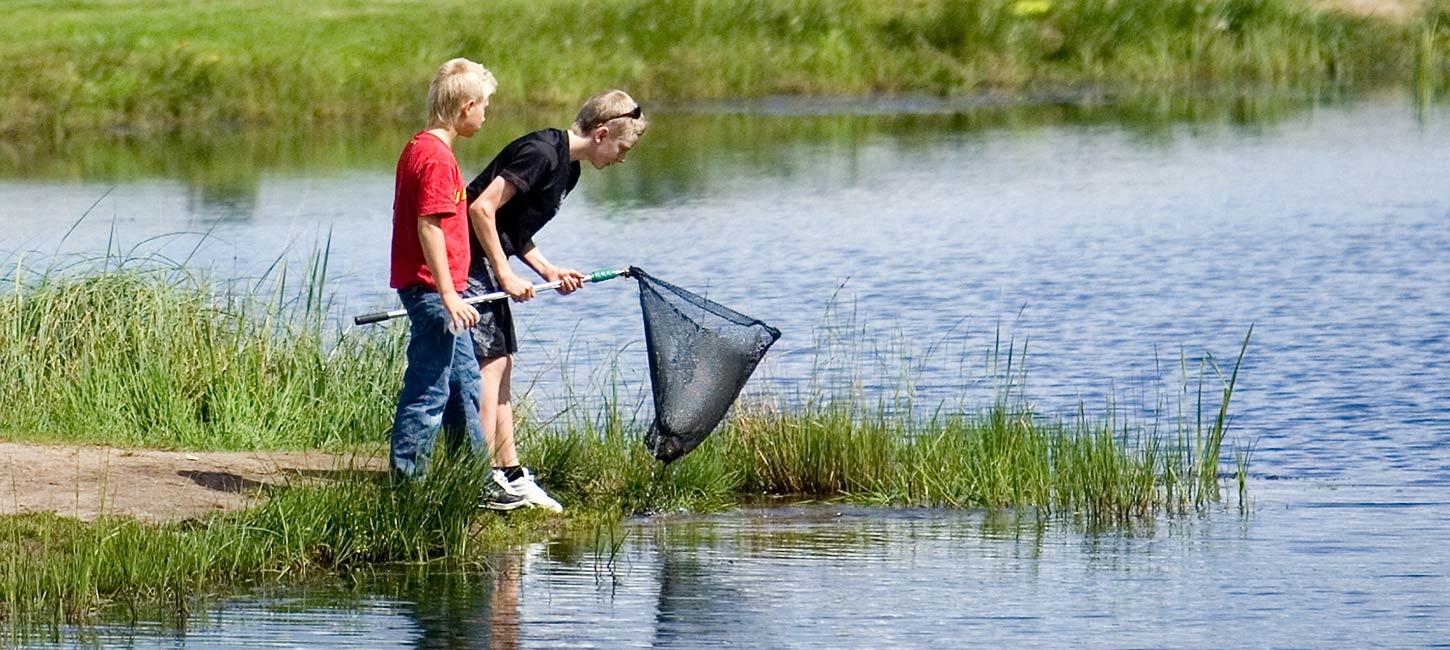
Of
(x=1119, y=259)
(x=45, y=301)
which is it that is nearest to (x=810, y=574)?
(x=45, y=301)

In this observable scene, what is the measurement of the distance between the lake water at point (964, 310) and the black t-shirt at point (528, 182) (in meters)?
1.14

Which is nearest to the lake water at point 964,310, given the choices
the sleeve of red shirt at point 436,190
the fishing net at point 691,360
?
the fishing net at point 691,360

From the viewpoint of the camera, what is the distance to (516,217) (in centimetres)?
853

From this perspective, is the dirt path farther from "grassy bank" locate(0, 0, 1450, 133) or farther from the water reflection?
"grassy bank" locate(0, 0, 1450, 133)

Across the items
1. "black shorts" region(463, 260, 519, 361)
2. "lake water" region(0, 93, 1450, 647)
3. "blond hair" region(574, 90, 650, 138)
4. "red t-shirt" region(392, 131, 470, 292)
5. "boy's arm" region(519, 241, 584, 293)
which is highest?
"blond hair" region(574, 90, 650, 138)

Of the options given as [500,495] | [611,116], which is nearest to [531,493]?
[500,495]

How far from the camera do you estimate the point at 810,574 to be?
805 centimetres

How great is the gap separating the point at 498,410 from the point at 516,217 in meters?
0.73

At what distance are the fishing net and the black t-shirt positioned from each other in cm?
51

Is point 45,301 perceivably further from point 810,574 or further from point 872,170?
point 872,170

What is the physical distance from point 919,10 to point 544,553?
2894 cm

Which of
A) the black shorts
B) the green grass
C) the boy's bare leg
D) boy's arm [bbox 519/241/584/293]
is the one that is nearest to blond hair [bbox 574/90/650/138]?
boy's arm [bbox 519/241/584/293]

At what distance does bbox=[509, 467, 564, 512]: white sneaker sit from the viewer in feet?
28.7

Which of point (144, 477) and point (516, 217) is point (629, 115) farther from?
point (144, 477)
